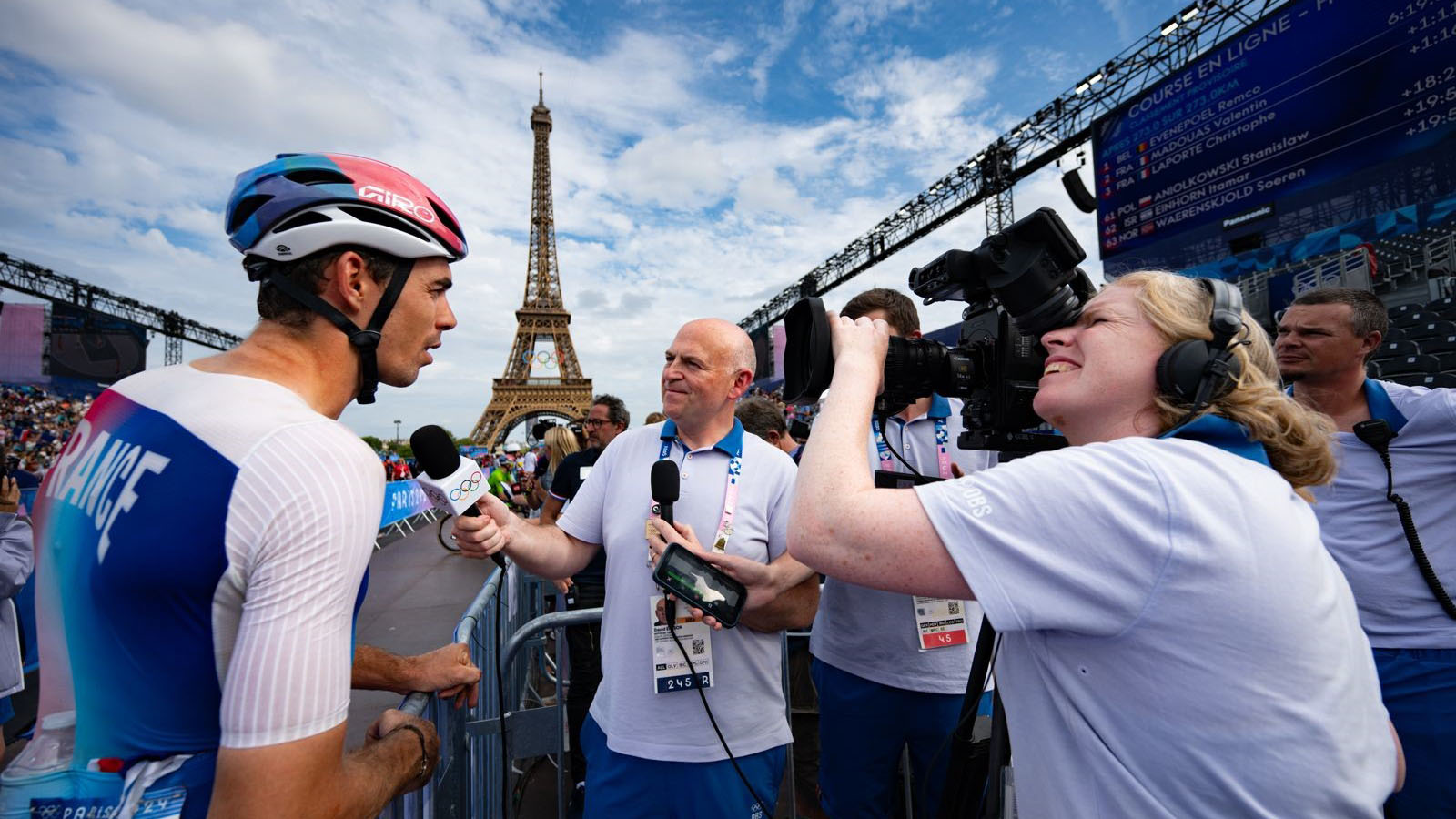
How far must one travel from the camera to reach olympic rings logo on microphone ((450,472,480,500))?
1613mm

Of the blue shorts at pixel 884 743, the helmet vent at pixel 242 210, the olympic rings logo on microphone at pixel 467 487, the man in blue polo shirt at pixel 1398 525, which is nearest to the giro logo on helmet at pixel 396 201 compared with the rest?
the helmet vent at pixel 242 210

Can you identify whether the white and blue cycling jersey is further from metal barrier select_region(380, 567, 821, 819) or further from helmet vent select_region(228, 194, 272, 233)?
metal barrier select_region(380, 567, 821, 819)

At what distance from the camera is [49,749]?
2.92 ft

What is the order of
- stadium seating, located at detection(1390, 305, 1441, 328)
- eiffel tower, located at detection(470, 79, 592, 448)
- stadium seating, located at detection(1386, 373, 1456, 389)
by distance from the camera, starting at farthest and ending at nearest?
1. eiffel tower, located at detection(470, 79, 592, 448)
2. stadium seating, located at detection(1390, 305, 1441, 328)
3. stadium seating, located at detection(1386, 373, 1456, 389)

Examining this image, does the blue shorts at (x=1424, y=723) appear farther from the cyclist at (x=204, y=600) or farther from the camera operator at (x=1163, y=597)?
the cyclist at (x=204, y=600)

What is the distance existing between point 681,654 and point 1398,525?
2661 millimetres

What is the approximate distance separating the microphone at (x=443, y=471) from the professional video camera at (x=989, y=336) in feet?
2.97

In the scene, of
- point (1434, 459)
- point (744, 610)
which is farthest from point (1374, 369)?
point (744, 610)

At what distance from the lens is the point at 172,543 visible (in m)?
0.84

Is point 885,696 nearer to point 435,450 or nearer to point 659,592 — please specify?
point 659,592

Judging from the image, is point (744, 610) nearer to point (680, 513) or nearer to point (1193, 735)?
point (680, 513)

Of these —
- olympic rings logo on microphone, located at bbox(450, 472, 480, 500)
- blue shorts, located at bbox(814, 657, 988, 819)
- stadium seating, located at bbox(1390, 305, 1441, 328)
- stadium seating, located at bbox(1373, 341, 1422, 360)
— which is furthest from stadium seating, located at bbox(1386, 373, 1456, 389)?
olympic rings logo on microphone, located at bbox(450, 472, 480, 500)

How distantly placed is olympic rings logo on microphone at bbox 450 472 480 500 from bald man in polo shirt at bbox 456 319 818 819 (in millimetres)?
89

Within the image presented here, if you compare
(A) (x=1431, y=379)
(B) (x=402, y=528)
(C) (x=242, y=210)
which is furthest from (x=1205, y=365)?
(B) (x=402, y=528)
